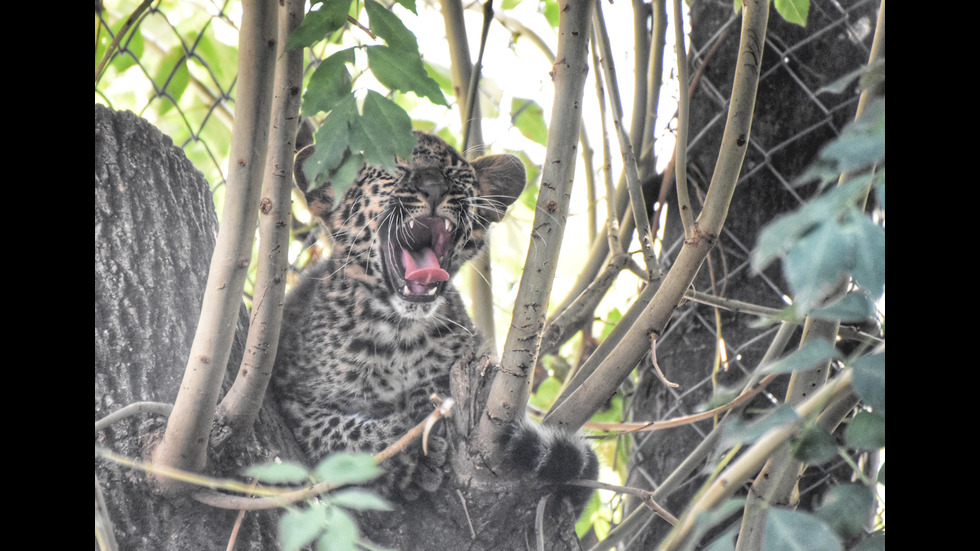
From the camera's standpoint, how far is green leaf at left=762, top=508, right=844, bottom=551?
3.11 ft

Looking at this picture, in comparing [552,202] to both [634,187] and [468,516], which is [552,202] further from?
[468,516]

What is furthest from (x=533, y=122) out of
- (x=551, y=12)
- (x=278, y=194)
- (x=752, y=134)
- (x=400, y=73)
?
(x=400, y=73)

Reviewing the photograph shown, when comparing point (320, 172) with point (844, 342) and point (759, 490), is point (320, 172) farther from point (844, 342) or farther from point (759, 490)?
point (844, 342)

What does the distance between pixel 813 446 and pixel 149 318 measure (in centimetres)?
149

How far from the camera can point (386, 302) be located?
2799mm

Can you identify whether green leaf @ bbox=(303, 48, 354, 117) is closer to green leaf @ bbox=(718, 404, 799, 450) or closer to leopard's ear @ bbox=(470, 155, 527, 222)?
green leaf @ bbox=(718, 404, 799, 450)

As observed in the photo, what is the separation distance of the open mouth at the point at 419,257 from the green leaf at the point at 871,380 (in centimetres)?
166

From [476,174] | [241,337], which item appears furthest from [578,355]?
[241,337]

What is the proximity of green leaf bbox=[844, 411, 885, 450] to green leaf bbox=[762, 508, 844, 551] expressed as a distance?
114 millimetres

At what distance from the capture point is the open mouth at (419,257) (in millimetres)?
2574

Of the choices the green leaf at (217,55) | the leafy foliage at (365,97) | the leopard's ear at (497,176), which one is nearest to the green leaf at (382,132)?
the leafy foliage at (365,97)

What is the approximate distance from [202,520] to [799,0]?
1.93 meters

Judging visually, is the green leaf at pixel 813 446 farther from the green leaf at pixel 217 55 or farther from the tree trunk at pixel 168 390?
the green leaf at pixel 217 55
